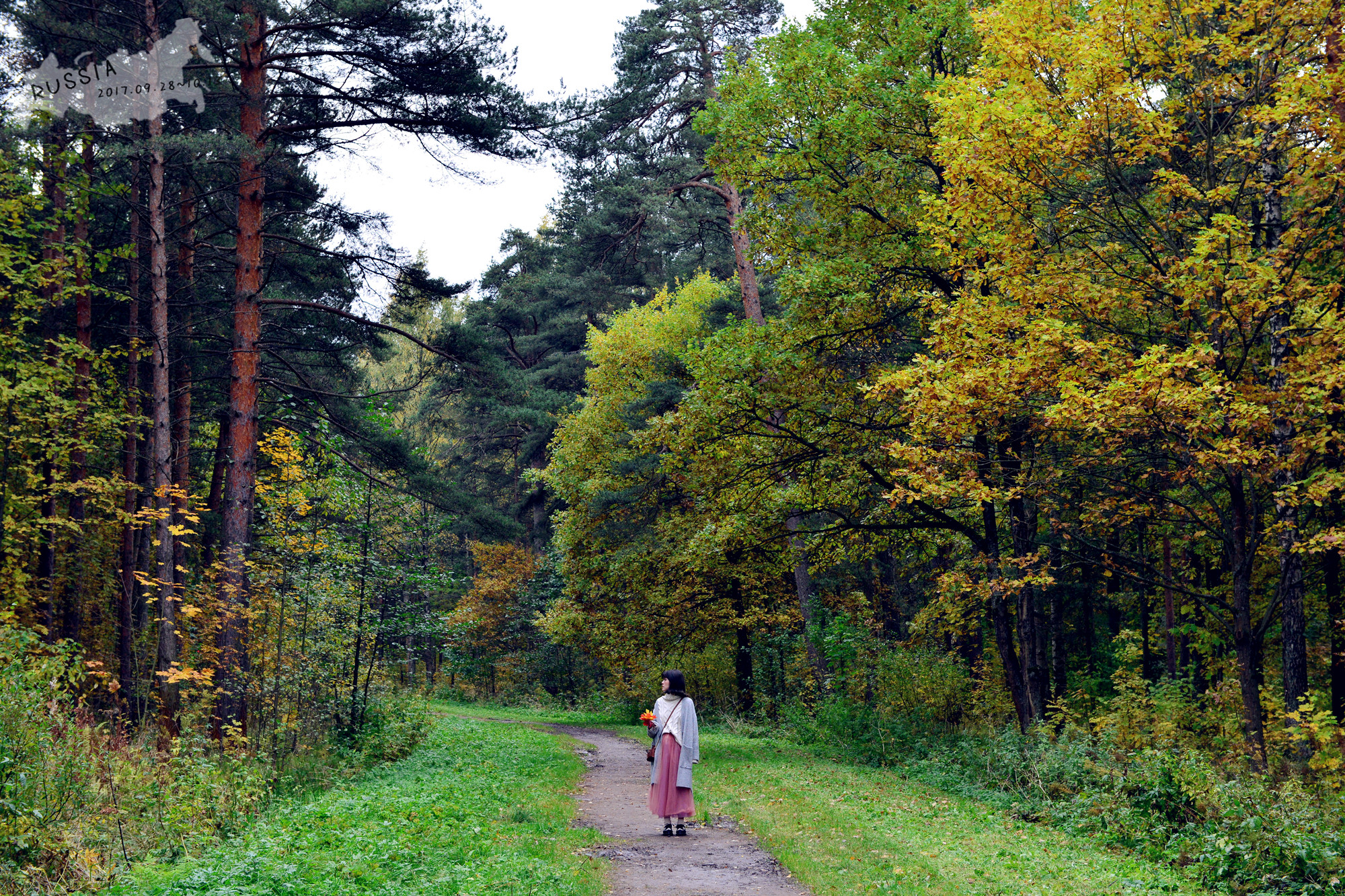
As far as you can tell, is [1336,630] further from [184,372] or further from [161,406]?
[184,372]

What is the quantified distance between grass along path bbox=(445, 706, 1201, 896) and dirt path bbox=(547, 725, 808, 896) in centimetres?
26

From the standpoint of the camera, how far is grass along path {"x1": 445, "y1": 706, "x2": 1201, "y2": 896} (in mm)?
7848

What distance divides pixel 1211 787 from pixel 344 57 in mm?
14885

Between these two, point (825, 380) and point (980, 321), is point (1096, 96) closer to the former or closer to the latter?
point (980, 321)

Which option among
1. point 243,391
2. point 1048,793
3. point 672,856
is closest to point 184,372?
point 243,391

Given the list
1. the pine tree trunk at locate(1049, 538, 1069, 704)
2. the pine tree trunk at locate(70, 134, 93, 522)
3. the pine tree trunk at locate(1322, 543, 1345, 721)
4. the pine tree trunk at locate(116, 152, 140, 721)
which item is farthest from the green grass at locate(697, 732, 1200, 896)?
the pine tree trunk at locate(70, 134, 93, 522)

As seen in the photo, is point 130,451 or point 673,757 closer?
point 673,757

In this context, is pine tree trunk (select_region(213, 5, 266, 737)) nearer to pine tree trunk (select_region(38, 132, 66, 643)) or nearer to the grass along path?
pine tree trunk (select_region(38, 132, 66, 643))

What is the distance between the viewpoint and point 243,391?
14438 mm

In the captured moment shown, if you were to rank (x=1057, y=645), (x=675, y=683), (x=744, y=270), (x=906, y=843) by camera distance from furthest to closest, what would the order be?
(x=744, y=270) → (x=1057, y=645) → (x=675, y=683) → (x=906, y=843)

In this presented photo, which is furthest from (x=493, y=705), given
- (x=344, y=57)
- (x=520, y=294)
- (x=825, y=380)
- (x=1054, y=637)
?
(x=344, y=57)

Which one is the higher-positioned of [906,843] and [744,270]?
[744,270]

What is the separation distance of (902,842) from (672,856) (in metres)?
2.39

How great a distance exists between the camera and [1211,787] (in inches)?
389
